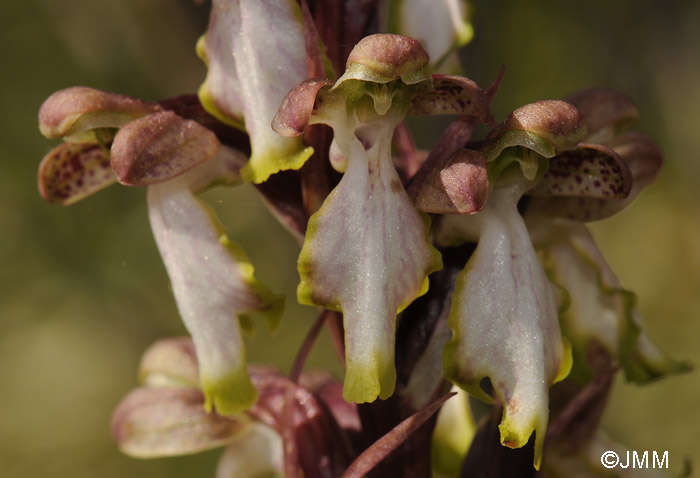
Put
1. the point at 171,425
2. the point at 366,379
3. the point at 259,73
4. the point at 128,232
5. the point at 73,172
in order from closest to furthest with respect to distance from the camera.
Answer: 1. the point at 366,379
2. the point at 259,73
3. the point at 73,172
4. the point at 171,425
5. the point at 128,232

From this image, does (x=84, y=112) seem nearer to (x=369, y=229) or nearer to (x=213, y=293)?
(x=213, y=293)

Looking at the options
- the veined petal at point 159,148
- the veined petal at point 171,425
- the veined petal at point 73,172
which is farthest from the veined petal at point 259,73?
the veined petal at point 171,425

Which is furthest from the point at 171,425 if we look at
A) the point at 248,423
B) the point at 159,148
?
the point at 159,148

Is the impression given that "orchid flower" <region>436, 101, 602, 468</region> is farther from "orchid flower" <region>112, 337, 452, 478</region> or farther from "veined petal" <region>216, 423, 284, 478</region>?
"veined petal" <region>216, 423, 284, 478</region>

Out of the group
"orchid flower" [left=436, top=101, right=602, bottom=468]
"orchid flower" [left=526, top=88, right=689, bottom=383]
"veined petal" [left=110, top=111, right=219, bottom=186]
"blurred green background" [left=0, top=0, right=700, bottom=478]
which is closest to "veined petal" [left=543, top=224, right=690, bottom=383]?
"orchid flower" [left=526, top=88, right=689, bottom=383]

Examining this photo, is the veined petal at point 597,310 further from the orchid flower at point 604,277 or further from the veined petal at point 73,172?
the veined petal at point 73,172
